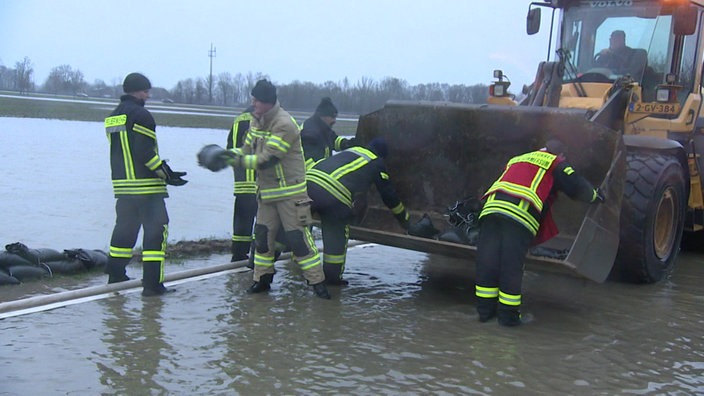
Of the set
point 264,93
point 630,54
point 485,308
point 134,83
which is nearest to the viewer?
point 485,308

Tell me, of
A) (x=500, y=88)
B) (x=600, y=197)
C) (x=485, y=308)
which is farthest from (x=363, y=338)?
(x=500, y=88)

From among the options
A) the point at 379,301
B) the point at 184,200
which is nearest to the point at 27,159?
the point at 184,200

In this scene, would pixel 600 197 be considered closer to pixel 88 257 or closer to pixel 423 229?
pixel 423 229

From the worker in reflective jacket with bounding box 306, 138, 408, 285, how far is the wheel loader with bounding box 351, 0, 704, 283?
0.81ft

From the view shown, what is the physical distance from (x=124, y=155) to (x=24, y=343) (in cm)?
190

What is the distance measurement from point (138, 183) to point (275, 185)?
3.71 ft

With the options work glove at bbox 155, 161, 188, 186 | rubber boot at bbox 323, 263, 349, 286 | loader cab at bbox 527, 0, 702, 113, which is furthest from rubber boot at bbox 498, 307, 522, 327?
loader cab at bbox 527, 0, 702, 113

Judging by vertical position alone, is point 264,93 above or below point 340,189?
above

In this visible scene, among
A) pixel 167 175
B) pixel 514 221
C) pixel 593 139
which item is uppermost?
pixel 593 139

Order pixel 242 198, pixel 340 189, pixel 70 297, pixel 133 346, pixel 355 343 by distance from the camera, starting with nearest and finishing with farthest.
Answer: pixel 133 346 → pixel 355 343 → pixel 70 297 → pixel 340 189 → pixel 242 198

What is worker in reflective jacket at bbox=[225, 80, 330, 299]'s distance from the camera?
6.20 meters

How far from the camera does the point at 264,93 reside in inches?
243

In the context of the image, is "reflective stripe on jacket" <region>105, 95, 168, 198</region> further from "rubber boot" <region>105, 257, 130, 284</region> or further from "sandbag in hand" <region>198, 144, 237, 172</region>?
"rubber boot" <region>105, 257, 130, 284</region>

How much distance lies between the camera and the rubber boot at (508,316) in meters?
5.73
